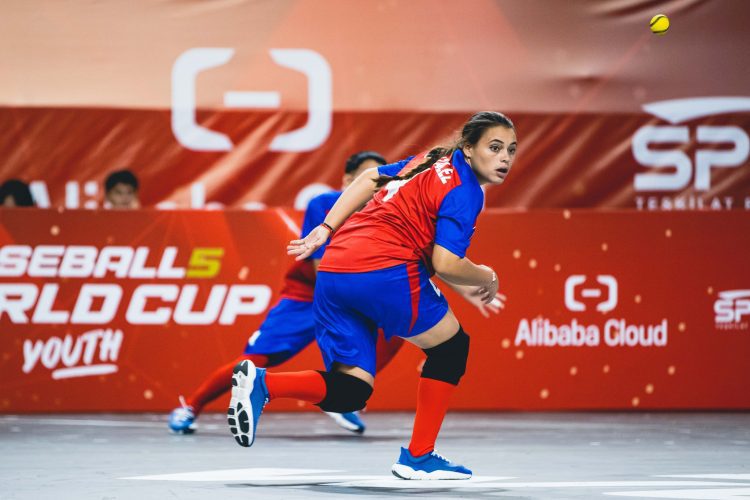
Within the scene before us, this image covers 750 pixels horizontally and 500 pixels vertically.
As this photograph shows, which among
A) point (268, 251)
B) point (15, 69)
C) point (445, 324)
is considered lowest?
point (445, 324)

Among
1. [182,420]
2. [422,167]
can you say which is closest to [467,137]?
[422,167]

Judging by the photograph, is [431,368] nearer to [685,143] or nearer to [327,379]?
[327,379]

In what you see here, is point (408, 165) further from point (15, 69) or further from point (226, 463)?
point (15, 69)

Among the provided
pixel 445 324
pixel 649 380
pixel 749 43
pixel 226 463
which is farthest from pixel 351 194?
pixel 749 43

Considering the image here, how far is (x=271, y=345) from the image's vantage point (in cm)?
759

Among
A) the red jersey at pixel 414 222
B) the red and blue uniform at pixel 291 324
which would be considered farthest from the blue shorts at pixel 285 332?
the red jersey at pixel 414 222

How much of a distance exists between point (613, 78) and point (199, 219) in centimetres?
377

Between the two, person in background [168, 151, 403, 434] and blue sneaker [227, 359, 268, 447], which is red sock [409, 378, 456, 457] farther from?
person in background [168, 151, 403, 434]

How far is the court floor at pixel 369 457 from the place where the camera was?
5164 millimetres

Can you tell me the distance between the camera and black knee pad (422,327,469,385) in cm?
534

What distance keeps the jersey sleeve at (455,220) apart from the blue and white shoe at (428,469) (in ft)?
3.00

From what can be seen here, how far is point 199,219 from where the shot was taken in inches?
348

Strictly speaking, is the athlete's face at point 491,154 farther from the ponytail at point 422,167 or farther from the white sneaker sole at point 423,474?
the white sneaker sole at point 423,474

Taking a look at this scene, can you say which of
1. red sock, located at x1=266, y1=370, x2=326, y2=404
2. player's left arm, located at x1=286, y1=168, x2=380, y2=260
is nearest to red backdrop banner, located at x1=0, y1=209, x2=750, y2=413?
player's left arm, located at x1=286, y1=168, x2=380, y2=260
